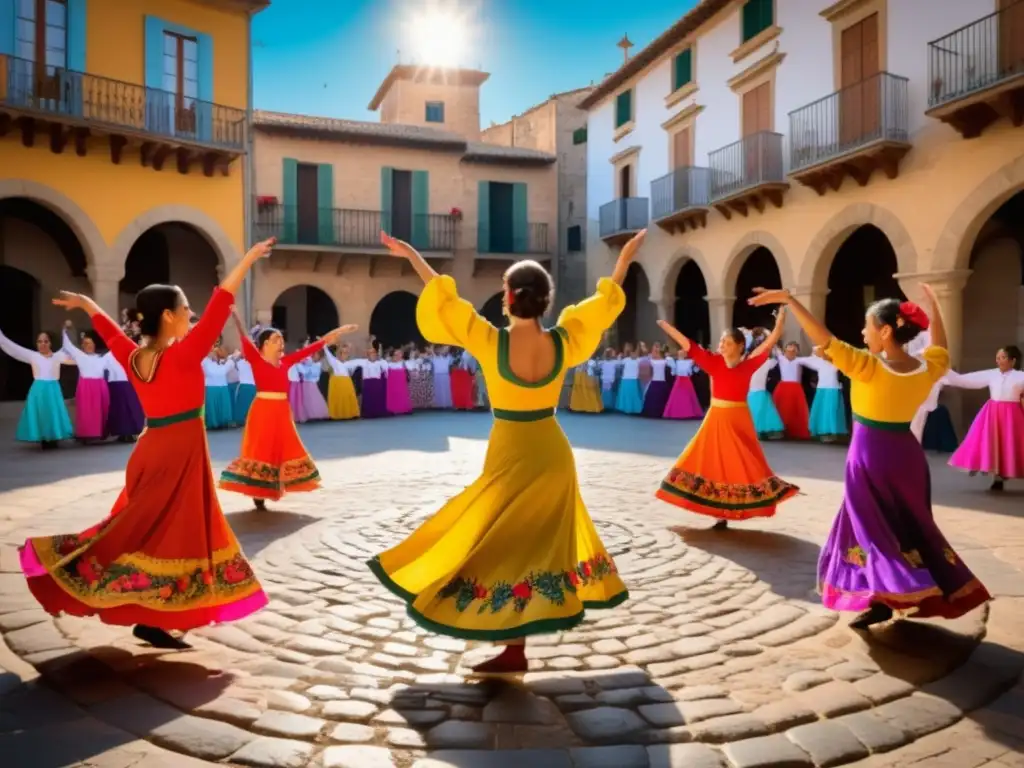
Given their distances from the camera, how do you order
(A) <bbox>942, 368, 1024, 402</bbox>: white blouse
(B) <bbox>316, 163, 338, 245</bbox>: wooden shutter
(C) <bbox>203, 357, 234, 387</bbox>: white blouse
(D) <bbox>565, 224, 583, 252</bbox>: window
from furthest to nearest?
(D) <bbox>565, 224, 583, 252</bbox>: window
(B) <bbox>316, 163, 338, 245</bbox>: wooden shutter
(C) <bbox>203, 357, 234, 387</bbox>: white blouse
(A) <bbox>942, 368, 1024, 402</bbox>: white blouse

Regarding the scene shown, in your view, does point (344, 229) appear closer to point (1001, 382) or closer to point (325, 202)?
point (325, 202)

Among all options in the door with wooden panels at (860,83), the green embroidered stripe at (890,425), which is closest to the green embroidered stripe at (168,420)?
the green embroidered stripe at (890,425)

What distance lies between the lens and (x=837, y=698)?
146 inches

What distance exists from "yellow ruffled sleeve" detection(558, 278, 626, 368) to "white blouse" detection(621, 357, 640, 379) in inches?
677

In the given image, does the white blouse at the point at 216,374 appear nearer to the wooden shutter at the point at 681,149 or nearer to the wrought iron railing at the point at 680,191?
the wrought iron railing at the point at 680,191

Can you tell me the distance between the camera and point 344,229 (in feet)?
90.5

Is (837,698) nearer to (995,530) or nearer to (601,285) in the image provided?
(601,285)

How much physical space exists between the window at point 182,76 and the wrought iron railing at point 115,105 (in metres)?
0.02

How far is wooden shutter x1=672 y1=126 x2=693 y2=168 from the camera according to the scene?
22766mm

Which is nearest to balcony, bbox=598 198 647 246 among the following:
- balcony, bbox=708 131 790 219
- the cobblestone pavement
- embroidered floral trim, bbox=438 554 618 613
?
balcony, bbox=708 131 790 219

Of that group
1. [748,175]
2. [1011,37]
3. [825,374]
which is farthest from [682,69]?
[825,374]

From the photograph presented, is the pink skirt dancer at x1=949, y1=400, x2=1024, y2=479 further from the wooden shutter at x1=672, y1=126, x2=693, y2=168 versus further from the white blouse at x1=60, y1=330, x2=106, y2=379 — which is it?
the wooden shutter at x1=672, y1=126, x2=693, y2=168

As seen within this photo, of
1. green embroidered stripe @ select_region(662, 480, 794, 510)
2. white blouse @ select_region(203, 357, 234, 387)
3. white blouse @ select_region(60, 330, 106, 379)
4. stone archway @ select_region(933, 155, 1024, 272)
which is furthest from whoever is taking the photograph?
white blouse @ select_region(203, 357, 234, 387)

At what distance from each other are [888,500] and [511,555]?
6.90 feet
